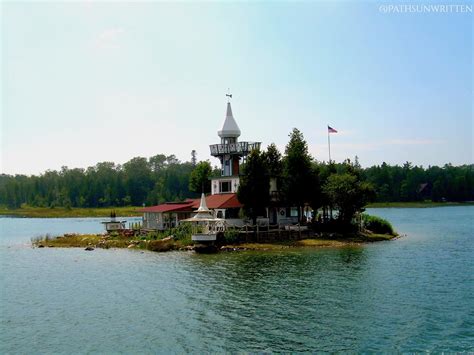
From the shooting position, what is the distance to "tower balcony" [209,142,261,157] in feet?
228

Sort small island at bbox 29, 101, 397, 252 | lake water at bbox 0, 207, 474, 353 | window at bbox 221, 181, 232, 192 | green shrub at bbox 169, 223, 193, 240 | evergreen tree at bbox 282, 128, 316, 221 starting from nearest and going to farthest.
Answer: lake water at bbox 0, 207, 474, 353 < small island at bbox 29, 101, 397, 252 < green shrub at bbox 169, 223, 193, 240 < evergreen tree at bbox 282, 128, 316, 221 < window at bbox 221, 181, 232, 192

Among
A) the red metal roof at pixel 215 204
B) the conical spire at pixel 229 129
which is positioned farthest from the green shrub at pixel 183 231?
the conical spire at pixel 229 129

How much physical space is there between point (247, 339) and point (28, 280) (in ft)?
83.6

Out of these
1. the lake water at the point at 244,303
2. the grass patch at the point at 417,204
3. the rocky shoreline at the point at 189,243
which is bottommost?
the lake water at the point at 244,303

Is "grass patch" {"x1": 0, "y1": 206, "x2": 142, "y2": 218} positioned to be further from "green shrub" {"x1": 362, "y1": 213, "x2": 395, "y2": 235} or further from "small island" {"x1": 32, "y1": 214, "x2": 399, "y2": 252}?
"green shrub" {"x1": 362, "y1": 213, "x2": 395, "y2": 235}

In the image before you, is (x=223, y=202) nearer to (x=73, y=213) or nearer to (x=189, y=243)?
(x=189, y=243)

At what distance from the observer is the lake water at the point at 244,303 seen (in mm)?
24008

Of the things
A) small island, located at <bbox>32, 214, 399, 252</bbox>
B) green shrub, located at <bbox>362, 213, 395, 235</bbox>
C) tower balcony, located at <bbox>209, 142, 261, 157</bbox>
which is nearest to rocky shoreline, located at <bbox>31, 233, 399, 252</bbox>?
small island, located at <bbox>32, 214, 399, 252</bbox>

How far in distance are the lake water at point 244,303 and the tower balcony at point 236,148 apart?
22045 millimetres

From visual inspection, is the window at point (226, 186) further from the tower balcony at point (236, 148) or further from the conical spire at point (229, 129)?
the conical spire at point (229, 129)

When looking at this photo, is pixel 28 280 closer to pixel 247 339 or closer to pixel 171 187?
pixel 247 339

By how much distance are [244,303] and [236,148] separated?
135 feet

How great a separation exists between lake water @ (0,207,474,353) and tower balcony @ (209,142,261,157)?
72.3 feet

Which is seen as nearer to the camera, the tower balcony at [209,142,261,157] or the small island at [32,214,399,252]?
the small island at [32,214,399,252]
